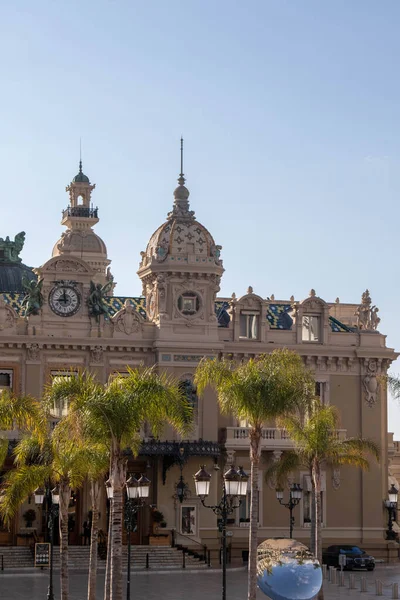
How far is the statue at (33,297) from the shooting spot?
2889 inches

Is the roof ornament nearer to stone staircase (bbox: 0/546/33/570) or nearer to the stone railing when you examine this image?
the stone railing

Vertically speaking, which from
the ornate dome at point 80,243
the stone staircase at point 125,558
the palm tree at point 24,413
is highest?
the ornate dome at point 80,243

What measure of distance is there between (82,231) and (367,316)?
18363mm

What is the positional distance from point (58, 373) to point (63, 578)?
2751 cm

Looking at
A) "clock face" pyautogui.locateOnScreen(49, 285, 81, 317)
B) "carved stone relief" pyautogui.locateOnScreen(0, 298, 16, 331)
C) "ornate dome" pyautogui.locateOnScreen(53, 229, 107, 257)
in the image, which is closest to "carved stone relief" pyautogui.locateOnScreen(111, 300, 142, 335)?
"clock face" pyautogui.locateOnScreen(49, 285, 81, 317)

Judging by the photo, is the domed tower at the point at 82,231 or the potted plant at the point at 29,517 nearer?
the potted plant at the point at 29,517

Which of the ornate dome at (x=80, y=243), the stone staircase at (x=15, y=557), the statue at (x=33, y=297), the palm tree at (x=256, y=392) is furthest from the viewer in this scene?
the ornate dome at (x=80, y=243)

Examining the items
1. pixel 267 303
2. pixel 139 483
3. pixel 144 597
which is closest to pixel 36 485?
pixel 139 483

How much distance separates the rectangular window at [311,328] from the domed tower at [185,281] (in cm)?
558

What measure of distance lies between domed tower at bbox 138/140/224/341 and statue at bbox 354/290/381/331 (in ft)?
30.2

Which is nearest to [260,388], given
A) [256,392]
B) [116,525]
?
[256,392]

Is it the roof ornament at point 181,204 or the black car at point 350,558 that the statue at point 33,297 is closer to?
the roof ornament at point 181,204

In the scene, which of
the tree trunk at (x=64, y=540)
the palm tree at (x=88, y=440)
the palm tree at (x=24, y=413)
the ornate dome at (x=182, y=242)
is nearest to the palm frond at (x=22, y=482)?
the tree trunk at (x=64, y=540)

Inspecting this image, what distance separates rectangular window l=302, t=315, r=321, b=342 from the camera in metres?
78.4
